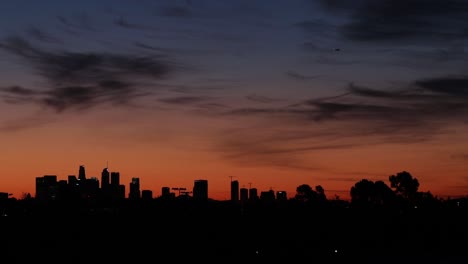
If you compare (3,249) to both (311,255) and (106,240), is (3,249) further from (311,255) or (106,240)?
(311,255)

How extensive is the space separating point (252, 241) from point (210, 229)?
1838 cm

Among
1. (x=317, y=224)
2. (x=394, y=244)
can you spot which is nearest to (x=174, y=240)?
(x=317, y=224)

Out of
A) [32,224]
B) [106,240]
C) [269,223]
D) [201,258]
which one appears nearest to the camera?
[201,258]

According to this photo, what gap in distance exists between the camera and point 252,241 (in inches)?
5650

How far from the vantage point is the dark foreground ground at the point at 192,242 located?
397 feet

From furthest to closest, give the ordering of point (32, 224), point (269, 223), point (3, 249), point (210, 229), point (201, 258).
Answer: point (269, 223) < point (210, 229) < point (32, 224) < point (201, 258) < point (3, 249)

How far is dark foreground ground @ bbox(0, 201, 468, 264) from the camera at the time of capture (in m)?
121

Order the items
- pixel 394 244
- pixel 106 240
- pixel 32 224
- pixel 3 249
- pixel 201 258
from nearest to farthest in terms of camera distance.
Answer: pixel 3 249 < pixel 201 258 < pixel 106 240 < pixel 32 224 < pixel 394 244

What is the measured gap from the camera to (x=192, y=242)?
447 feet

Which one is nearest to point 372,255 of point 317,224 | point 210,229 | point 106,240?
point 317,224

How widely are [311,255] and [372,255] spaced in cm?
3253

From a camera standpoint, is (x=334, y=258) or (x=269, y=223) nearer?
(x=334, y=258)

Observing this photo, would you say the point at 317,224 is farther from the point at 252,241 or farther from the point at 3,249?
the point at 3,249

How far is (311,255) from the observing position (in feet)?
461
